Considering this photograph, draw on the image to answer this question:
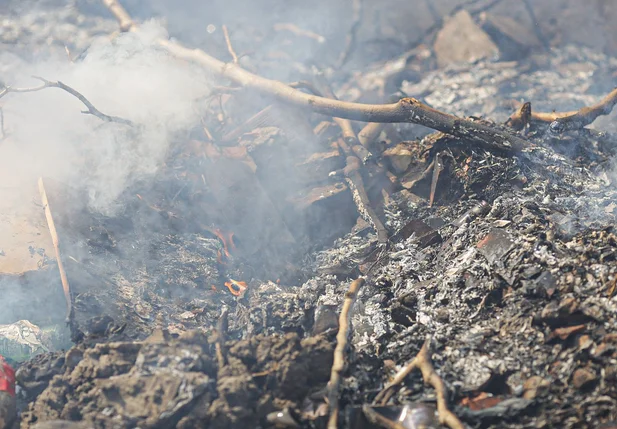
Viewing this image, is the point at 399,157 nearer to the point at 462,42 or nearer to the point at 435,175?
the point at 435,175

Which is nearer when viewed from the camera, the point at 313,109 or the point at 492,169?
the point at 492,169

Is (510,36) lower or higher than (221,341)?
higher

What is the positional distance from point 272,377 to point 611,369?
2.41 meters

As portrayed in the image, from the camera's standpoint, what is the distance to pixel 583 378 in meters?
3.04

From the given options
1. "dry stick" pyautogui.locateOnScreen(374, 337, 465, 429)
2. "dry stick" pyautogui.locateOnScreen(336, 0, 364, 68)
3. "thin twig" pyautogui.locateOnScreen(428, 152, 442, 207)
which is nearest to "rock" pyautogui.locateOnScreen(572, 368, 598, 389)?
"dry stick" pyautogui.locateOnScreen(374, 337, 465, 429)

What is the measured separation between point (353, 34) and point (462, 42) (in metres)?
2.54

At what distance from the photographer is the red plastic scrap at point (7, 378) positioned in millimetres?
3792

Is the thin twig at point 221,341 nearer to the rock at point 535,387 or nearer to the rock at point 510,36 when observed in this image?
the rock at point 535,387

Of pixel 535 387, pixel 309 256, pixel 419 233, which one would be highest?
pixel 419 233

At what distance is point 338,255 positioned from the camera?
5570 mm

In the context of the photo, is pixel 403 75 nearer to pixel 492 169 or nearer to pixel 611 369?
pixel 492 169

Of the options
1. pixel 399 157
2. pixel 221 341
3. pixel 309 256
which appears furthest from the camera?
pixel 399 157

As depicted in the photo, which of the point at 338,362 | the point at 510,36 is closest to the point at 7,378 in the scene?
the point at 338,362

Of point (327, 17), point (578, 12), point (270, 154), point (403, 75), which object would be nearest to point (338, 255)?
point (270, 154)
